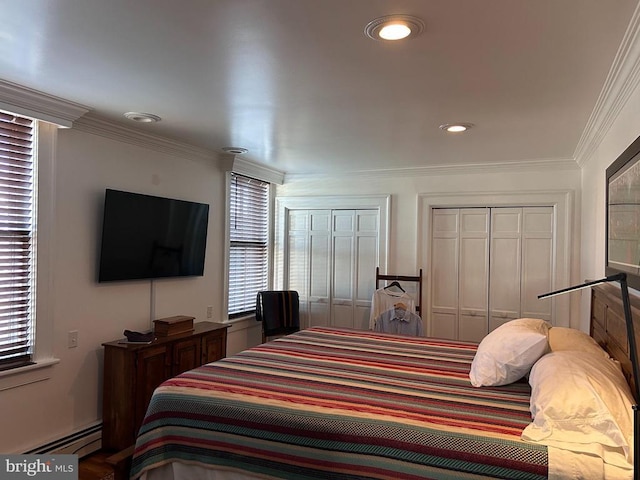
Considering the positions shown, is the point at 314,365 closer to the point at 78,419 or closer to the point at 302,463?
the point at 302,463

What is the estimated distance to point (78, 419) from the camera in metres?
3.35

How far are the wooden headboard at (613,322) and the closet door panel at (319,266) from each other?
9.59 feet

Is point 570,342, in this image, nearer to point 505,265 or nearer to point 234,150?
point 505,265

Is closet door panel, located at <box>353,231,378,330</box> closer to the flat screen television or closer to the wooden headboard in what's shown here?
the flat screen television

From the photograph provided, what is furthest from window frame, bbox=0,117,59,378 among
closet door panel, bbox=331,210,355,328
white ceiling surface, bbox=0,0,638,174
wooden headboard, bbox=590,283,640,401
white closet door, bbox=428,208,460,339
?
white closet door, bbox=428,208,460,339

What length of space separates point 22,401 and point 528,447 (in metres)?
2.89

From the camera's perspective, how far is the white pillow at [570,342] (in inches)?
91.1

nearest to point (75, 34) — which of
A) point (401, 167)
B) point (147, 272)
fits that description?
point (147, 272)

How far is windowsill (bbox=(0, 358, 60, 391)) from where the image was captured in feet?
9.41

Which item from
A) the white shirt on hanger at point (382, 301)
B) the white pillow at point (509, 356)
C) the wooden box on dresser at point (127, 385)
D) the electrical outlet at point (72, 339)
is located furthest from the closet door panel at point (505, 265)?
the electrical outlet at point (72, 339)

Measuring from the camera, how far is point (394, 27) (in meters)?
1.89

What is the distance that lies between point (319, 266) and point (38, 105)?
3466mm

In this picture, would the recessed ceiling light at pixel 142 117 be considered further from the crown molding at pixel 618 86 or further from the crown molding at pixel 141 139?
the crown molding at pixel 618 86

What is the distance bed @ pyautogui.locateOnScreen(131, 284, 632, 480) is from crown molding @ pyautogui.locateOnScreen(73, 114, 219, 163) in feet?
6.46
